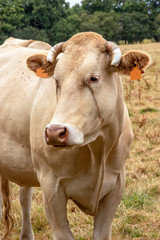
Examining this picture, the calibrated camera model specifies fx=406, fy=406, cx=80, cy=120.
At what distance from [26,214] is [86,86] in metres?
2.22

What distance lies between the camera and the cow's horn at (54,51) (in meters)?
2.81

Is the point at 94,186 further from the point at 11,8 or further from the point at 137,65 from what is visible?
the point at 11,8

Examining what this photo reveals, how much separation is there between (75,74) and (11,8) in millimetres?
47560

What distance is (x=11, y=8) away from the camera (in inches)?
1875

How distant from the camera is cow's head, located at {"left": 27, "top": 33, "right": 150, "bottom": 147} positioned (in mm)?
2365

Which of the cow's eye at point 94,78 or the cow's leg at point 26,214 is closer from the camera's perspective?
the cow's eye at point 94,78

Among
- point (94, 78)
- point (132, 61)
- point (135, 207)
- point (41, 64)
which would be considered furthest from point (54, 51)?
point (135, 207)

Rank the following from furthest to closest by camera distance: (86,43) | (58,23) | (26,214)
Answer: (58,23)
(26,214)
(86,43)

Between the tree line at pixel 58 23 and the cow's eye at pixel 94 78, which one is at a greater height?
the cow's eye at pixel 94 78

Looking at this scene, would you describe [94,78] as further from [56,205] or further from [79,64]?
[56,205]

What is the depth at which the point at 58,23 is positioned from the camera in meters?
49.3

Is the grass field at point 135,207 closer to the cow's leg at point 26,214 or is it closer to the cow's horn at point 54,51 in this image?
the cow's leg at point 26,214

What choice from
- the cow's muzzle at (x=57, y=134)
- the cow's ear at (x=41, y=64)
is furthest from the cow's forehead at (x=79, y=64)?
the cow's muzzle at (x=57, y=134)

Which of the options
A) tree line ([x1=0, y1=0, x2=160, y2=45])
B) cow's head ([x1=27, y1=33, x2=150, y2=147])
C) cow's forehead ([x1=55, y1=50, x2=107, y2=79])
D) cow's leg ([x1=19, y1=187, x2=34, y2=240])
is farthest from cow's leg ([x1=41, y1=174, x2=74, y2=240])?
tree line ([x1=0, y1=0, x2=160, y2=45])
